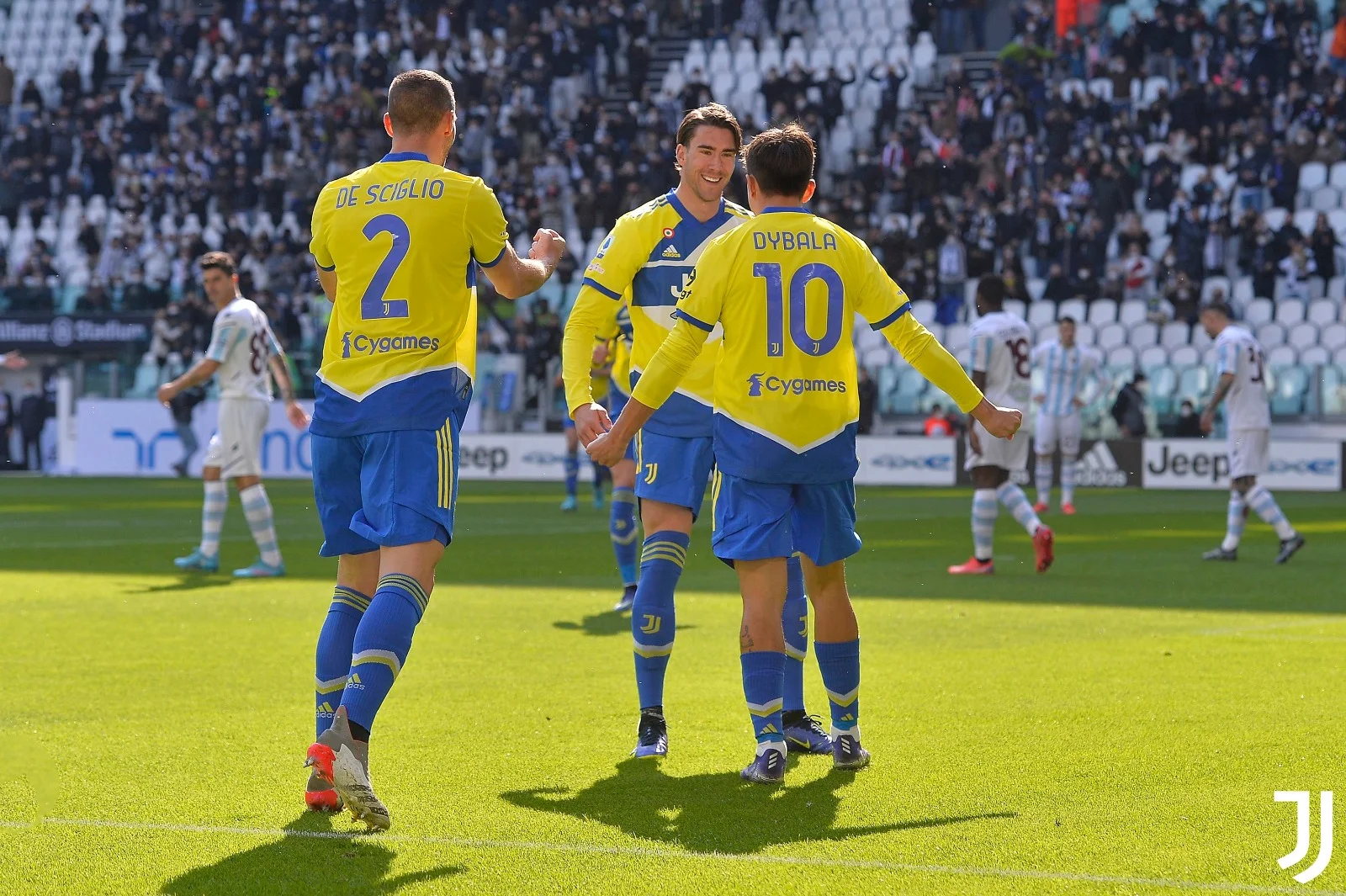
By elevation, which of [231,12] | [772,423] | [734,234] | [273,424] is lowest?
[273,424]

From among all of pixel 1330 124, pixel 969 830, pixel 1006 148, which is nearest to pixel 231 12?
pixel 1006 148

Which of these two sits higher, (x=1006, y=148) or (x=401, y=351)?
(x=1006, y=148)

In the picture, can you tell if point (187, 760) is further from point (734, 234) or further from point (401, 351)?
point (734, 234)

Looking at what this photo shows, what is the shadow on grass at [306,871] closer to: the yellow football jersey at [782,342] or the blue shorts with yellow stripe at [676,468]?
the yellow football jersey at [782,342]

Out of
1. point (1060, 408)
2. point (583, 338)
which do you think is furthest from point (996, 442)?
point (1060, 408)

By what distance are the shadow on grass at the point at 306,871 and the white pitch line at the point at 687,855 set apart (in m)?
0.09

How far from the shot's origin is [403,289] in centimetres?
539

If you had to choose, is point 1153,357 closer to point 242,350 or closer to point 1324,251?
point 1324,251

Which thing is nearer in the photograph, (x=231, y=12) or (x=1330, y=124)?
(x=1330, y=124)

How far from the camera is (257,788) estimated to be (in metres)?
5.48

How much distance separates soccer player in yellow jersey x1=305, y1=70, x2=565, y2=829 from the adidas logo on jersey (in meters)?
23.0

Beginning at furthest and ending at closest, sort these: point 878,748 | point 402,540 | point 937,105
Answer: point 937,105, point 878,748, point 402,540

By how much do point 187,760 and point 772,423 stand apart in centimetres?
222

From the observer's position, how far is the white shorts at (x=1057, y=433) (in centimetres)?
2150
